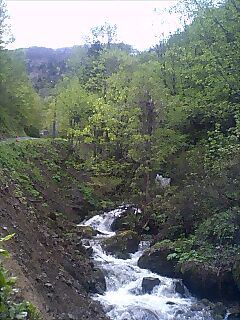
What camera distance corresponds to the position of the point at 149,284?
510 inches

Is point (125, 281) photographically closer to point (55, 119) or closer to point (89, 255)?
point (89, 255)

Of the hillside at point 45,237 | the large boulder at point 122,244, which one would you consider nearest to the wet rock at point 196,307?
the hillside at point 45,237

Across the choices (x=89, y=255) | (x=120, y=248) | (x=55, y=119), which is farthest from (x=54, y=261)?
(x=55, y=119)

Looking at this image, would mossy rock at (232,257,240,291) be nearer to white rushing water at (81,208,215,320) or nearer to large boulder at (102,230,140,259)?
white rushing water at (81,208,215,320)

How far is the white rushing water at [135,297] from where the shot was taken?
1145cm

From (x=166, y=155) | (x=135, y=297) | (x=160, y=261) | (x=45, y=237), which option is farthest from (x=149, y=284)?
(x=166, y=155)

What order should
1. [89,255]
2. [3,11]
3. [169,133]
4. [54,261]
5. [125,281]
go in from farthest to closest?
1. [3,11]
2. [169,133]
3. [89,255]
4. [125,281]
5. [54,261]

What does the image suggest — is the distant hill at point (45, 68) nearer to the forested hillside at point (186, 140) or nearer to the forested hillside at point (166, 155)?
the forested hillside at point (166, 155)

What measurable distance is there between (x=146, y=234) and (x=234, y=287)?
18.1 ft

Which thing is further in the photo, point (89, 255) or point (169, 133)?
point (169, 133)

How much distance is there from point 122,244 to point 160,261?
2.15 metres

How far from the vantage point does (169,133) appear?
1964cm

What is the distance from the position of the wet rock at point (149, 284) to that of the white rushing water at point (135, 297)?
99mm

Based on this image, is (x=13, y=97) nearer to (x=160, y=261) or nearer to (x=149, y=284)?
(x=160, y=261)
